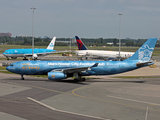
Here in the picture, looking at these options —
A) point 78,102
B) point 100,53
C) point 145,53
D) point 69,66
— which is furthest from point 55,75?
point 100,53

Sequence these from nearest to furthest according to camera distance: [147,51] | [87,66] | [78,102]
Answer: [78,102]
[87,66]
[147,51]

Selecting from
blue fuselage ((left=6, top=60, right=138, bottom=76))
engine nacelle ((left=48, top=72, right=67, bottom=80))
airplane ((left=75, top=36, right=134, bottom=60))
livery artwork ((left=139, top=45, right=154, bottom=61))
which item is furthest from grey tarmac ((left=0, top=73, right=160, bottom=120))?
airplane ((left=75, top=36, right=134, bottom=60))

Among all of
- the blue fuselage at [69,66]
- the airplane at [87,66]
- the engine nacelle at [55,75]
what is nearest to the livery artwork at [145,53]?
the airplane at [87,66]

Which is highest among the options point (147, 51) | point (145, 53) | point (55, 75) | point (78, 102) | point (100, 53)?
point (147, 51)

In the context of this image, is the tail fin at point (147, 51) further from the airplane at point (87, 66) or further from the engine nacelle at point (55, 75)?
the engine nacelle at point (55, 75)

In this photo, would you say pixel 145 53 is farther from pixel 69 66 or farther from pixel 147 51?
pixel 69 66

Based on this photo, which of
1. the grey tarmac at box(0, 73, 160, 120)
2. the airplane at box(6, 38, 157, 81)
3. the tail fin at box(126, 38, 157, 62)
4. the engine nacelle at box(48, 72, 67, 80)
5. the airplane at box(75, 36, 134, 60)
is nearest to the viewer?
the grey tarmac at box(0, 73, 160, 120)

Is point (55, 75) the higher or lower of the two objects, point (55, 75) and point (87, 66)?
the lower

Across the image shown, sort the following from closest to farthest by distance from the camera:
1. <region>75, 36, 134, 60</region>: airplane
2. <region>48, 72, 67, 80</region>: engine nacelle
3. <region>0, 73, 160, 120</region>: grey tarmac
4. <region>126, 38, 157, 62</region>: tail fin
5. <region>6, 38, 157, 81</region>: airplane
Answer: <region>0, 73, 160, 120</region>: grey tarmac, <region>48, 72, 67, 80</region>: engine nacelle, <region>6, 38, 157, 81</region>: airplane, <region>126, 38, 157, 62</region>: tail fin, <region>75, 36, 134, 60</region>: airplane

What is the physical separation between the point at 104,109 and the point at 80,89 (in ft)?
39.4

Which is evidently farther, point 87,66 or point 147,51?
point 147,51

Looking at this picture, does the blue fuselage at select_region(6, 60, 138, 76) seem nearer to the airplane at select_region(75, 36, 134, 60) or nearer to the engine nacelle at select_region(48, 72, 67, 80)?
the engine nacelle at select_region(48, 72, 67, 80)

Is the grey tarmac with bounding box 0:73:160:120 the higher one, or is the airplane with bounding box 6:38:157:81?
the airplane with bounding box 6:38:157:81

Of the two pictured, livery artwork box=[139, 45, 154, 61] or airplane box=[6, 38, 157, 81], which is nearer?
airplane box=[6, 38, 157, 81]
